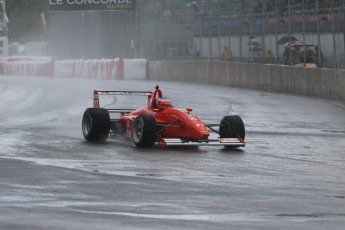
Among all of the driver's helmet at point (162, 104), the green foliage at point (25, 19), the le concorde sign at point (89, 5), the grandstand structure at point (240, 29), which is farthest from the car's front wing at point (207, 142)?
the green foliage at point (25, 19)

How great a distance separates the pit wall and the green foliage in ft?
242

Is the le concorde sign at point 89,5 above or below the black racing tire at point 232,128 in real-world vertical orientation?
above

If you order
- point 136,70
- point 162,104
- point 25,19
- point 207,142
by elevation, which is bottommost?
point 207,142

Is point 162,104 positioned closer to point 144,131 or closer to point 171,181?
point 144,131

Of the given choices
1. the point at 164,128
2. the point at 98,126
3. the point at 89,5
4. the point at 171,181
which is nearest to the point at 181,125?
the point at 164,128

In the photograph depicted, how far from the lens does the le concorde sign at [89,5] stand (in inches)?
2566

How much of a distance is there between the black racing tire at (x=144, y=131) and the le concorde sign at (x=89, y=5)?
4949 cm

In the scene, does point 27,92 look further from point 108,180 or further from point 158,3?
point 108,180

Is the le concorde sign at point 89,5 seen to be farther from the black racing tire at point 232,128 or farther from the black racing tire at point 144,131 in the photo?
the black racing tire at point 144,131

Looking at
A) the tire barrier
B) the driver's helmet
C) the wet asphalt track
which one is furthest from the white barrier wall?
the driver's helmet

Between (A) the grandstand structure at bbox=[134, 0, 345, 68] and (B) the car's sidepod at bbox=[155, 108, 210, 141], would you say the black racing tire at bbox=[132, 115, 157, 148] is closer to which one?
(B) the car's sidepod at bbox=[155, 108, 210, 141]

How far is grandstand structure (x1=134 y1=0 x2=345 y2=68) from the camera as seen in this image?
118 ft

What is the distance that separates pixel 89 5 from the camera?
65812 mm

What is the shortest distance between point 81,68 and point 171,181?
171 ft
